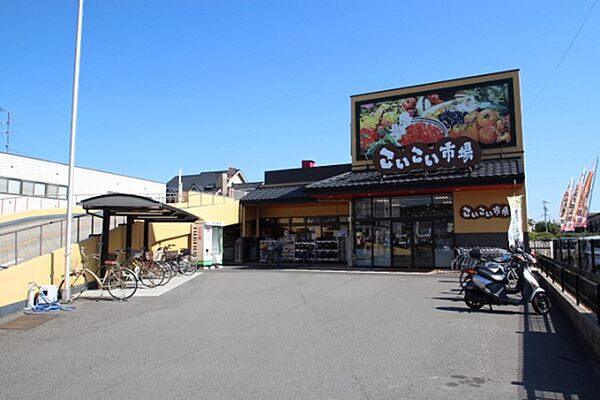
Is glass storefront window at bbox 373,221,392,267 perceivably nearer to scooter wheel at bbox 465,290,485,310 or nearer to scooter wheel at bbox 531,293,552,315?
scooter wheel at bbox 465,290,485,310

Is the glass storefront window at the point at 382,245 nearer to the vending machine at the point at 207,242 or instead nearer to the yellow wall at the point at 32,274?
the vending machine at the point at 207,242

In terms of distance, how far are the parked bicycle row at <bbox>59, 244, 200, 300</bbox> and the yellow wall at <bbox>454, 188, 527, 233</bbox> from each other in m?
10.8

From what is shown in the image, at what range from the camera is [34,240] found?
46.3 feet

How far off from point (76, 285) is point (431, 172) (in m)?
13.7

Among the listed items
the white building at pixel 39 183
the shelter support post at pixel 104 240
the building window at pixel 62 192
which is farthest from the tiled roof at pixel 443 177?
the building window at pixel 62 192

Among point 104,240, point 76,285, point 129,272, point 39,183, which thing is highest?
point 39,183

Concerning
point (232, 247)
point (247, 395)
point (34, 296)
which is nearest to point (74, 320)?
point (34, 296)

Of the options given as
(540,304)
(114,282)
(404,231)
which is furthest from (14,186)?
(540,304)

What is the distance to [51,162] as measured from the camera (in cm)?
2908

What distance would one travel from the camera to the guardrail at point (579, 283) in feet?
22.9

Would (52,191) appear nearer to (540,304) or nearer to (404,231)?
(404,231)

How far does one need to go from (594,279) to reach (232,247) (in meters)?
21.1

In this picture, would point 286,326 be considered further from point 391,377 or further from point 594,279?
point 594,279

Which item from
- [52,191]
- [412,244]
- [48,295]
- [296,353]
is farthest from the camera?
[52,191]
